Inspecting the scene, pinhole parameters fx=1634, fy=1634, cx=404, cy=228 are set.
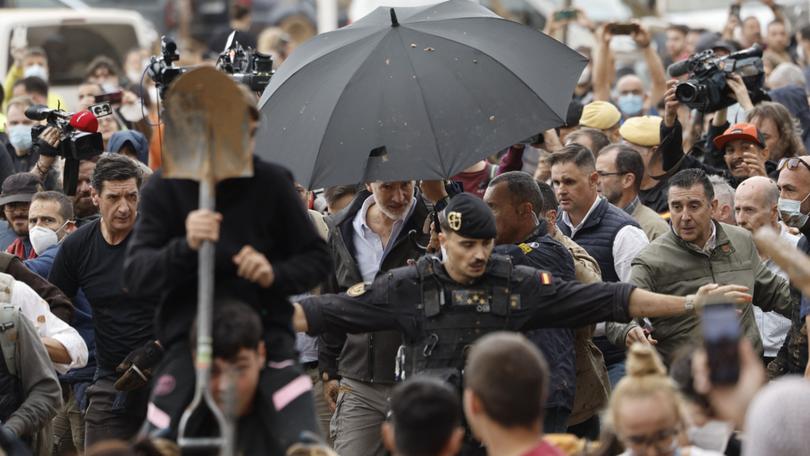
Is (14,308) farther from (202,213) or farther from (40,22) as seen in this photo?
(40,22)

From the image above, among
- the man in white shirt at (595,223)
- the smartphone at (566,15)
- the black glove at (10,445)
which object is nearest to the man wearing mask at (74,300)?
the black glove at (10,445)

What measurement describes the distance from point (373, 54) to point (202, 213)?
2.94 meters

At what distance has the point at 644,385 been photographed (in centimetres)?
598

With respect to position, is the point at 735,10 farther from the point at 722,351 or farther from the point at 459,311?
the point at 722,351

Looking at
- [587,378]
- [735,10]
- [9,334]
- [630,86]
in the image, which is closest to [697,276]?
[587,378]

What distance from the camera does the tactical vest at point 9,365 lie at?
852 centimetres

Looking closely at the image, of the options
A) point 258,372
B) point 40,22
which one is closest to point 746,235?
point 258,372

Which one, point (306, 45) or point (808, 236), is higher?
point (306, 45)

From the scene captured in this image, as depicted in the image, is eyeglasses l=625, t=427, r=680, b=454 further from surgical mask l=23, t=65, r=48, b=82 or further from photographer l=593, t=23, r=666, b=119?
surgical mask l=23, t=65, r=48, b=82

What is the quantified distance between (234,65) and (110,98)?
2944mm

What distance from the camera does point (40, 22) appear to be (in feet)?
63.0

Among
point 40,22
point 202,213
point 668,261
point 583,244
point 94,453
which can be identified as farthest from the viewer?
point 40,22

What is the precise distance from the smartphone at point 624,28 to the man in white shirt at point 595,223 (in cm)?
310

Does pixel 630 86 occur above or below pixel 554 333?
above
